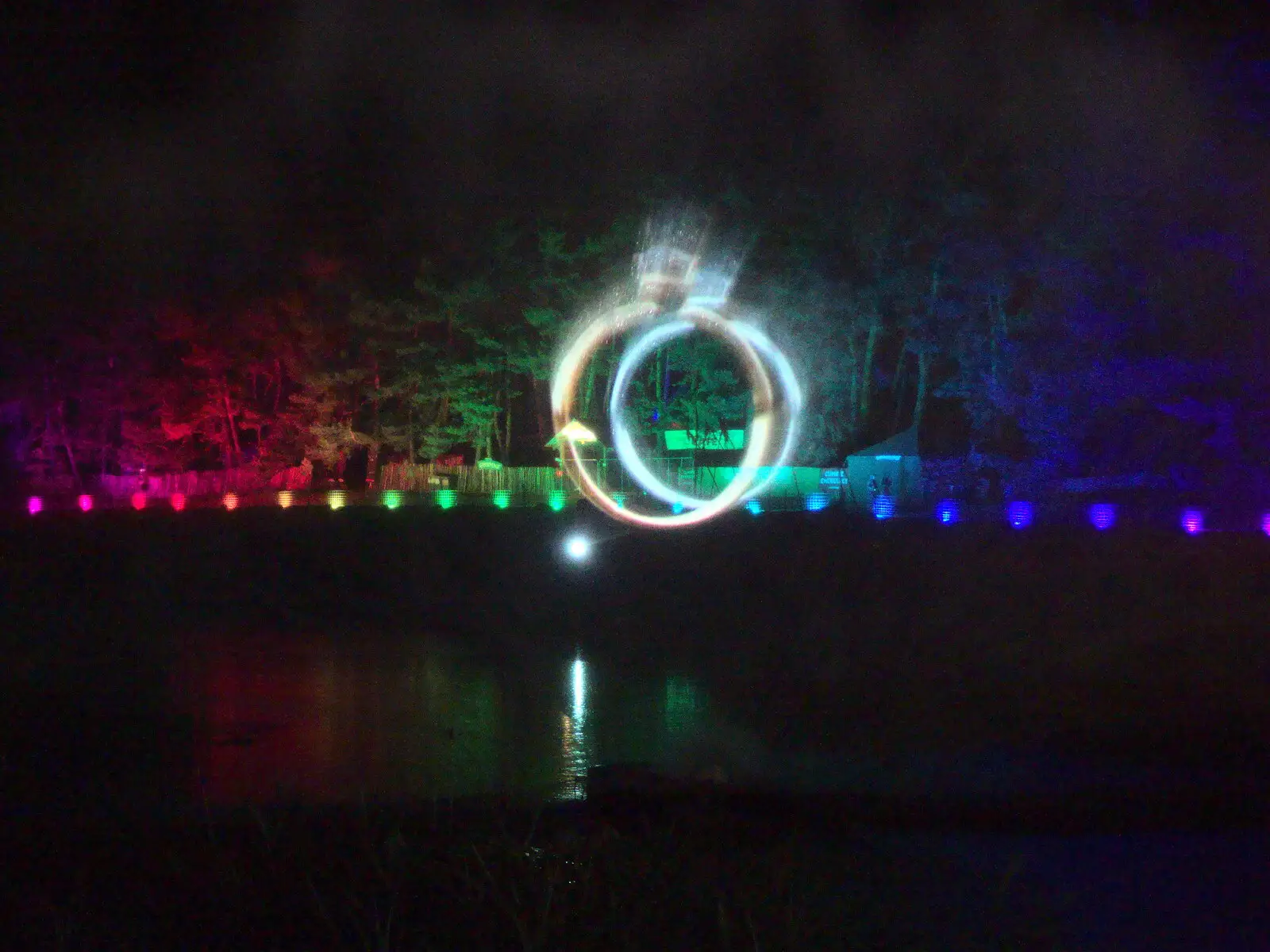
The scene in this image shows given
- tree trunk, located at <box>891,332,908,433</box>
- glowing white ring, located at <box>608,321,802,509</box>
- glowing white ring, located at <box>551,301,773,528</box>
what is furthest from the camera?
tree trunk, located at <box>891,332,908,433</box>

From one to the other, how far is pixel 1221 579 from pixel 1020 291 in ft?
70.6

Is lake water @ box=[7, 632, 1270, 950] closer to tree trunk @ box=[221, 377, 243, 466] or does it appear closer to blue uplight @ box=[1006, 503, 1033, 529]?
blue uplight @ box=[1006, 503, 1033, 529]

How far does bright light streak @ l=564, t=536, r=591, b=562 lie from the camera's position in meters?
20.2

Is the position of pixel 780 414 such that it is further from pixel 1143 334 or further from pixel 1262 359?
pixel 1262 359

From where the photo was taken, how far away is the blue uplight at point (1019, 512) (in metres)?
26.2

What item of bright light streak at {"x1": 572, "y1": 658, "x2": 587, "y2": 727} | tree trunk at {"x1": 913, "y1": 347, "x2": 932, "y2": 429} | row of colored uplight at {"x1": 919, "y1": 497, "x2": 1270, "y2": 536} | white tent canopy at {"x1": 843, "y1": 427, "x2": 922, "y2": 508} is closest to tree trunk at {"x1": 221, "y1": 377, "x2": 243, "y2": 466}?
white tent canopy at {"x1": 843, "y1": 427, "x2": 922, "y2": 508}

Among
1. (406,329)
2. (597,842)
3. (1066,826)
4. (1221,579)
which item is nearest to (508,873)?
(597,842)

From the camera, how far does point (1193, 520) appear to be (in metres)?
22.9

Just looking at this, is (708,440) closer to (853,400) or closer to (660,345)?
(660,345)

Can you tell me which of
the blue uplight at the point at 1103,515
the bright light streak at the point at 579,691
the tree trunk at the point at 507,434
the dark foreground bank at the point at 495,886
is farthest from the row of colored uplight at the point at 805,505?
the dark foreground bank at the point at 495,886

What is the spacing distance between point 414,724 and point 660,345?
34417mm

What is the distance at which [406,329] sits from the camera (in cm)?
4375

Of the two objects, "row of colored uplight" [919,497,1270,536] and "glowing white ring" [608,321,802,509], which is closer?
"row of colored uplight" [919,497,1270,536]

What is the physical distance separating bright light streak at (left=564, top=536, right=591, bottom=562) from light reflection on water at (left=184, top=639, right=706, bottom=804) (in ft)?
20.7
